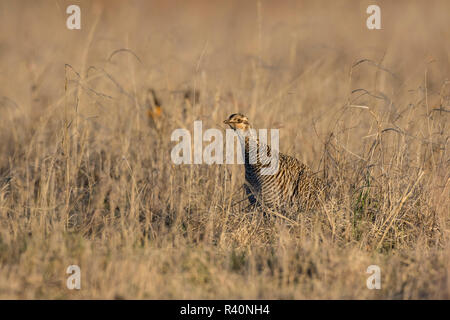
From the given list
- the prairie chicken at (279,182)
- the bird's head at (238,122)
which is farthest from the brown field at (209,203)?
the bird's head at (238,122)

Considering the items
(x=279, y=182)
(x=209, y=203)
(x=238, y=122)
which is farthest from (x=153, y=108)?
(x=279, y=182)

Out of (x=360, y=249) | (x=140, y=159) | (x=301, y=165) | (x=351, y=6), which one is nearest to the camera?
(x=360, y=249)

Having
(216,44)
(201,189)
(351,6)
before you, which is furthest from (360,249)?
(351,6)

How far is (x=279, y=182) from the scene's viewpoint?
4547 millimetres

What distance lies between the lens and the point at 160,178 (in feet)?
16.2

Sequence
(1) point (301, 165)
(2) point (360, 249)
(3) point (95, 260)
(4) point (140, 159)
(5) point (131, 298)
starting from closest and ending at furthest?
(5) point (131, 298) < (3) point (95, 260) < (2) point (360, 249) < (1) point (301, 165) < (4) point (140, 159)

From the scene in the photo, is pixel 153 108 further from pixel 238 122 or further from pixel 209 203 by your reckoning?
pixel 209 203

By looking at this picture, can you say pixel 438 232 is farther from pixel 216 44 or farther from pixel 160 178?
pixel 216 44

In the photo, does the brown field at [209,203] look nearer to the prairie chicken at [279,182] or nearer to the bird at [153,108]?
the bird at [153,108]

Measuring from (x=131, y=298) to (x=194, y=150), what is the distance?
2038 millimetres

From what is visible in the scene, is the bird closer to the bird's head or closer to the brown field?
the brown field

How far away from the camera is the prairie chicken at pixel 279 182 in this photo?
452 centimetres

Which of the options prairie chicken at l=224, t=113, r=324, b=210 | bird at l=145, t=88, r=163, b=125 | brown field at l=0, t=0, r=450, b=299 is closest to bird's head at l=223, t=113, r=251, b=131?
prairie chicken at l=224, t=113, r=324, b=210
